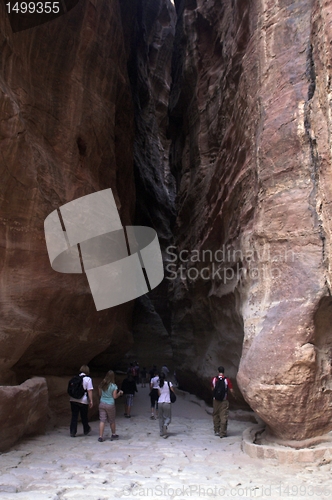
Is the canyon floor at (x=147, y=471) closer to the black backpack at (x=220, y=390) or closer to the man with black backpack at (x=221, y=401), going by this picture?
the man with black backpack at (x=221, y=401)

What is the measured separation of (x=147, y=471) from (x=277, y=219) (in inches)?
175

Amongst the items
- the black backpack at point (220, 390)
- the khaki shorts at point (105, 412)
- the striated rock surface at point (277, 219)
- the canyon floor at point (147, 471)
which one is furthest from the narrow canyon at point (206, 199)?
the khaki shorts at point (105, 412)

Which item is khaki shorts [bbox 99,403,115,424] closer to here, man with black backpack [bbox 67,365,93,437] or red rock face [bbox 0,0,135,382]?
man with black backpack [bbox 67,365,93,437]

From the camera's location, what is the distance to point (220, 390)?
812cm

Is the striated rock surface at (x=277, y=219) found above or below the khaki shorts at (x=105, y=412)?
above

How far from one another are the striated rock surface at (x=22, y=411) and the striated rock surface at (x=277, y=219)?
380 cm

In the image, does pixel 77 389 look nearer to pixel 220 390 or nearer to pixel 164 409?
pixel 164 409

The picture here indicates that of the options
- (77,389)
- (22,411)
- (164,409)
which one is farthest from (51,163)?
(164,409)

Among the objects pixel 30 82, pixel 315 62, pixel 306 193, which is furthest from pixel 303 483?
pixel 30 82

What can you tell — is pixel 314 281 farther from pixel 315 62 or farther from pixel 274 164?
pixel 315 62

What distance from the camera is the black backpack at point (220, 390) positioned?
809cm

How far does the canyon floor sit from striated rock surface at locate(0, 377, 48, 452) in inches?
9.1

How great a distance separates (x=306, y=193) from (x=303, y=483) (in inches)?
166

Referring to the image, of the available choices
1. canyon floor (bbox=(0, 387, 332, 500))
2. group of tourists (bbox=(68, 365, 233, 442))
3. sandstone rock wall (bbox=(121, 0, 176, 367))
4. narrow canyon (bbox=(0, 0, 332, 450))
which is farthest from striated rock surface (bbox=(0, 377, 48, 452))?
sandstone rock wall (bbox=(121, 0, 176, 367))
